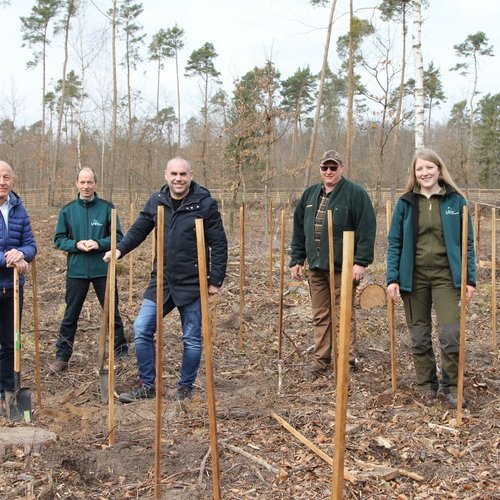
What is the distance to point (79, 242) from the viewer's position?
515 cm

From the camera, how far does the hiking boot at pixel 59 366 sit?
509 cm

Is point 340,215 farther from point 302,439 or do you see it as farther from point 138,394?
point 138,394

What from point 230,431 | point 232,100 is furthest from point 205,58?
point 230,431

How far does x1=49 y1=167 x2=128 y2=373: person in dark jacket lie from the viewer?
5.19 m

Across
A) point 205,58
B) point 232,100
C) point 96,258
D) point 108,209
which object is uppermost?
point 205,58

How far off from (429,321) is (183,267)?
6.39ft

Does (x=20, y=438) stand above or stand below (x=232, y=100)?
below

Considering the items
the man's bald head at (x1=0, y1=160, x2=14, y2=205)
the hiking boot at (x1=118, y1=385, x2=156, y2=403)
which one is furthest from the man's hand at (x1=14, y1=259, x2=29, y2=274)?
the hiking boot at (x1=118, y1=385, x2=156, y2=403)

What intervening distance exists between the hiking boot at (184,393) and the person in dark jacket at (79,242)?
1323 millimetres

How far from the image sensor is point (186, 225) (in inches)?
165

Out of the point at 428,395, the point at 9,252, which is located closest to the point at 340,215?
the point at 428,395

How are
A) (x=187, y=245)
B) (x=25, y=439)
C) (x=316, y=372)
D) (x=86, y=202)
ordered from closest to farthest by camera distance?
(x=25, y=439) < (x=187, y=245) < (x=316, y=372) < (x=86, y=202)

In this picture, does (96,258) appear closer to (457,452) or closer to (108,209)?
(108,209)

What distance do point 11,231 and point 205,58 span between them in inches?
1152
